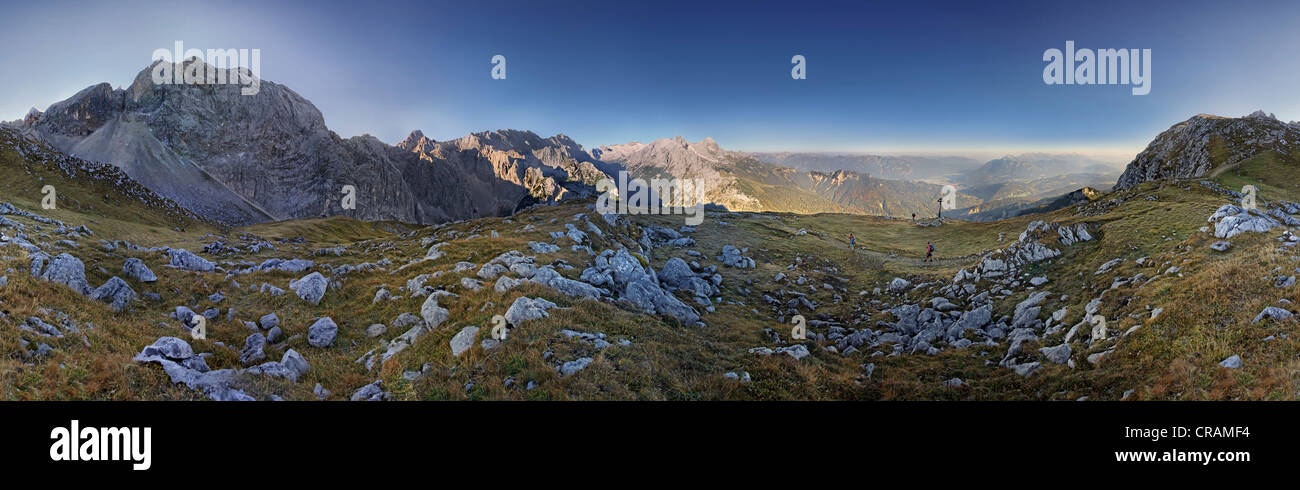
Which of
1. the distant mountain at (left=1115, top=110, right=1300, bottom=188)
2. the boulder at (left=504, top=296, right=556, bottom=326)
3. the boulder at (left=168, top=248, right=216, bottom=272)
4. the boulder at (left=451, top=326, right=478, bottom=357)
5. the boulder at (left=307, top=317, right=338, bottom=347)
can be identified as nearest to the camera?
the boulder at (left=451, top=326, right=478, bottom=357)

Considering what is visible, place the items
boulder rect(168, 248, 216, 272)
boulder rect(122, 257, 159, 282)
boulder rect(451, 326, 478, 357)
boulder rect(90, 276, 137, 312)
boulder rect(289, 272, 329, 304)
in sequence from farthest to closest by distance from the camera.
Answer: boulder rect(168, 248, 216, 272) < boulder rect(289, 272, 329, 304) < boulder rect(122, 257, 159, 282) < boulder rect(90, 276, 137, 312) < boulder rect(451, 326, 478, 357)

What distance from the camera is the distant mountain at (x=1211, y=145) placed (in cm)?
8356

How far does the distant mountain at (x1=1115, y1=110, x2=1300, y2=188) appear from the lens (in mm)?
83562

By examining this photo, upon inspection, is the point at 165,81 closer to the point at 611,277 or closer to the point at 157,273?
the point at 157,273

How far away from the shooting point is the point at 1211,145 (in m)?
92.2

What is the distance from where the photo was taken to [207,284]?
24.2m

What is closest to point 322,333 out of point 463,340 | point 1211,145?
point 463,340

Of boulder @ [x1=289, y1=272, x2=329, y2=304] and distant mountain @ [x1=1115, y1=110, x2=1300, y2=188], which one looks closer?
boulder @ [x1=289, y1=272, x2=329, y2=304]

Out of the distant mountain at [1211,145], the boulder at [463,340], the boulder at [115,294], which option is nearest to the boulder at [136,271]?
the boulder at [115,294]

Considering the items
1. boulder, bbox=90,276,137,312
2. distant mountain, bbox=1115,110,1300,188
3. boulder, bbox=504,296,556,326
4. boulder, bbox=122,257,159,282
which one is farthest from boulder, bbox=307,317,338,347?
distant mountain, bbox=1115,110,1300,188

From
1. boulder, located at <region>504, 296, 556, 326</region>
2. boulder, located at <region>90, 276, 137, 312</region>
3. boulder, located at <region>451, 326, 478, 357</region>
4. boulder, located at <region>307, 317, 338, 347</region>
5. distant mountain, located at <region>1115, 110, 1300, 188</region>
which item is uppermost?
distant mountain, located at <region>1115, 110, 1300, 188</region>

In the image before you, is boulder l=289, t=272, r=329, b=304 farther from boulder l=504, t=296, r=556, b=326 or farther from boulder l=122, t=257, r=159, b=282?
boulder l=504, t=296, r=556, b=326

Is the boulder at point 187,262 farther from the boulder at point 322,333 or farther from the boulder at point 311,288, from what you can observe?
the boulder at point 322,333
